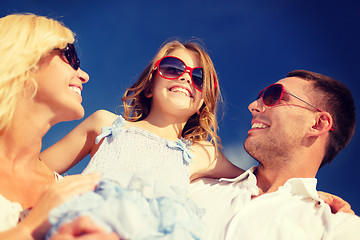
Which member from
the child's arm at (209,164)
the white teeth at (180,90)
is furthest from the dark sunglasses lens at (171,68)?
the child's arm at (209,164)

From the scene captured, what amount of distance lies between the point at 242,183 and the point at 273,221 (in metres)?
0.75

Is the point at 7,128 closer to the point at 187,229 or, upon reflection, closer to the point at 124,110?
the point at 187,229

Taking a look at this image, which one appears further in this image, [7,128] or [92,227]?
[7,128]

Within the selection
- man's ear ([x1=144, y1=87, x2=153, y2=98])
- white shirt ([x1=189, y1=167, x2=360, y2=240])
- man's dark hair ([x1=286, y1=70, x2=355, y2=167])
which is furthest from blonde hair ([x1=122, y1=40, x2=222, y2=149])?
man's dark hair ([x1=286, y1=70, x2=355, y2=167])

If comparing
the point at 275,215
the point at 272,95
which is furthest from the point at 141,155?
the point at 272,95

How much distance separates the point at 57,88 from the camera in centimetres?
238

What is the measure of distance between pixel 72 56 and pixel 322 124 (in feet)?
10.2

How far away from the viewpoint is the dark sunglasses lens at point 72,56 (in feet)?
8.41

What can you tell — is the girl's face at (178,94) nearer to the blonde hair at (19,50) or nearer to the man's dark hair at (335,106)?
the blonde hair at (19,50)

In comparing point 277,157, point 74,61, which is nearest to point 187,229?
point 74,61

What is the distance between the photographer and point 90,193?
1802mm

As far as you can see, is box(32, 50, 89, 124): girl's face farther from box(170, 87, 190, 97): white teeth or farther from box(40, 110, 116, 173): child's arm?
box(170, 87, 190, 97): white teeth

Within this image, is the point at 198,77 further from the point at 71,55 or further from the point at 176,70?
the point at 71,55

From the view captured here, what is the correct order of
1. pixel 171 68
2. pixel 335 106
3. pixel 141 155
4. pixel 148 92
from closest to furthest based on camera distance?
1. pixel 141 155
2. pixel 171 68
3. pixel 335 106
4. pixel 148 92
